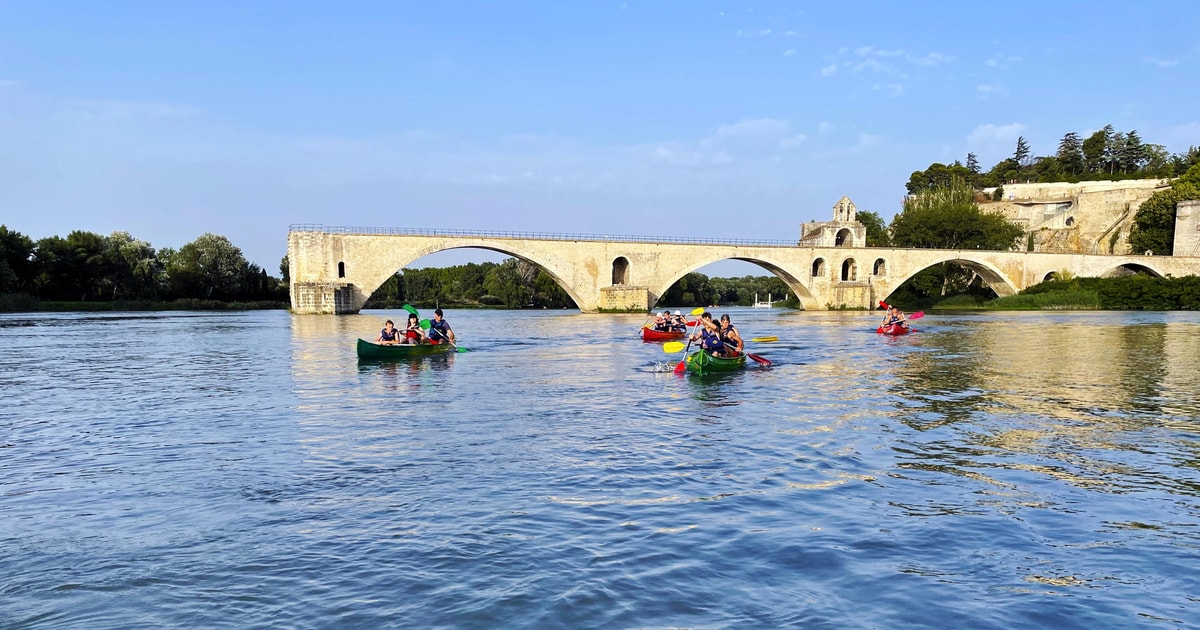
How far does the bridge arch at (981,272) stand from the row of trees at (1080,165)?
30.4m

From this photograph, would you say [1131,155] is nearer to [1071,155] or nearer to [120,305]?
[1071,155]

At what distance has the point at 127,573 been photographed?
5.83m

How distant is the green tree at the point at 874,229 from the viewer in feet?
323

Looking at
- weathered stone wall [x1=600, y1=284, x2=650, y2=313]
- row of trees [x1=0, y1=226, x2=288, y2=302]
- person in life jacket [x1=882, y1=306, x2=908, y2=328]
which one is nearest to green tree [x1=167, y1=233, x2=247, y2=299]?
row of trees [x1=0, y1=226, x2=288, y2=302]

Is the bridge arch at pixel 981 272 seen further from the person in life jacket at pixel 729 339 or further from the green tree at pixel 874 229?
the person in life jacket at pixel 729 339

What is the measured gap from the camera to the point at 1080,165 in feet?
393

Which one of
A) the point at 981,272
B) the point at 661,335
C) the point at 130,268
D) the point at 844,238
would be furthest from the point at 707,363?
the point at 981,272

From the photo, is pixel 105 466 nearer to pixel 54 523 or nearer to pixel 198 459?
pixel 198 459

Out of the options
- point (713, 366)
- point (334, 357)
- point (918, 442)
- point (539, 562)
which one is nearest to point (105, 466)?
point (539, 562)

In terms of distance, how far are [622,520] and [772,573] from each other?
160 cm

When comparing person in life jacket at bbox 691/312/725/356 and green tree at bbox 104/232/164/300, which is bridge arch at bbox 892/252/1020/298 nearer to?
person in life jacket at bbox 691/312/725/356

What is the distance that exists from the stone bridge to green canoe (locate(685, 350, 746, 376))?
1639 inches

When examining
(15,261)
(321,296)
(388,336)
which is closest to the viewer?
(388,336)

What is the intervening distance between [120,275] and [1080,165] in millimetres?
124293
